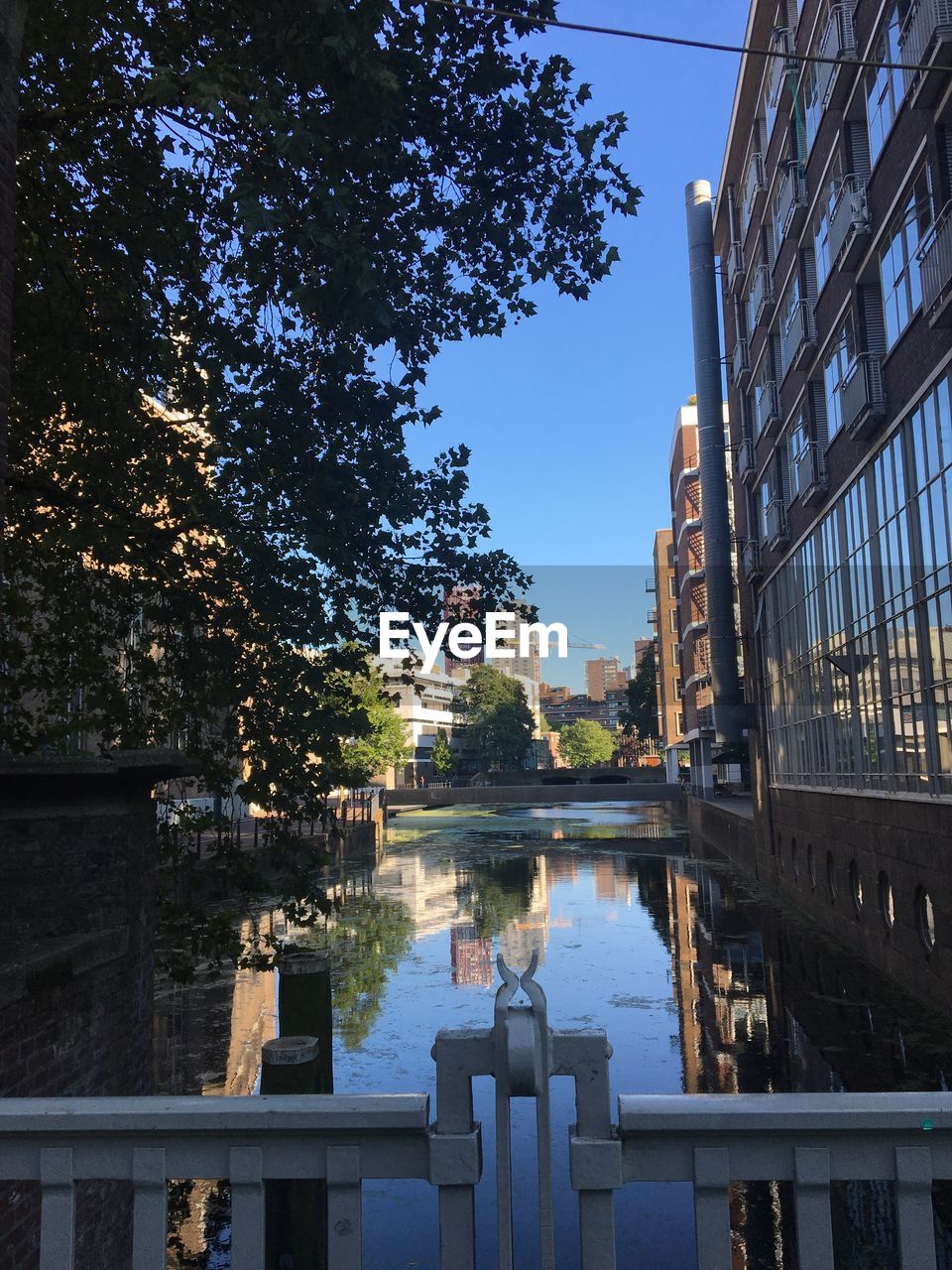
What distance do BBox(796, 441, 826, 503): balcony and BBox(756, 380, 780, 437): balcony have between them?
152 inches

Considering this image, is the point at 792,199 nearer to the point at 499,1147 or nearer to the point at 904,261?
the point at 904,261

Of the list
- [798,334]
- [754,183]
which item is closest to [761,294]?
[754,183]

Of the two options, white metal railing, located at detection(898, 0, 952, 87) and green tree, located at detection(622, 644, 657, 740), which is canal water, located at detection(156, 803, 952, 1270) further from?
green tree, located at detection(622, 644, 657, 740)

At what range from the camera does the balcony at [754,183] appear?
28.7 m

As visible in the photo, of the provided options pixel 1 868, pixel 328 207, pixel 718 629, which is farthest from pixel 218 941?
pixel 718 629

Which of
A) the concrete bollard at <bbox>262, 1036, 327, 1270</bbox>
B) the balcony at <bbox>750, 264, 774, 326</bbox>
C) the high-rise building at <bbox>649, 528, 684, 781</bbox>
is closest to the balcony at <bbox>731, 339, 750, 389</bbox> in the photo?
the balcony at <bbox>750, 264, 774, 326</bbox>

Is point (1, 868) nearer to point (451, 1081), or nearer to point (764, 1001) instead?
point (451, 1081)

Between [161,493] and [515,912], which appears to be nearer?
[161,493]

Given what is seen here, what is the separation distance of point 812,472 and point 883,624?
20.1 feet

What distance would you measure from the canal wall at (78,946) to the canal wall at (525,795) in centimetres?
8599

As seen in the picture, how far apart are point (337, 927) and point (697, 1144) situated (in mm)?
21033

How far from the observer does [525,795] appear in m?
97.4

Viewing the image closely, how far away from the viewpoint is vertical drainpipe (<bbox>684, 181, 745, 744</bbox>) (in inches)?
1534

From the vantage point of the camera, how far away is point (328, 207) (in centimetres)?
547
